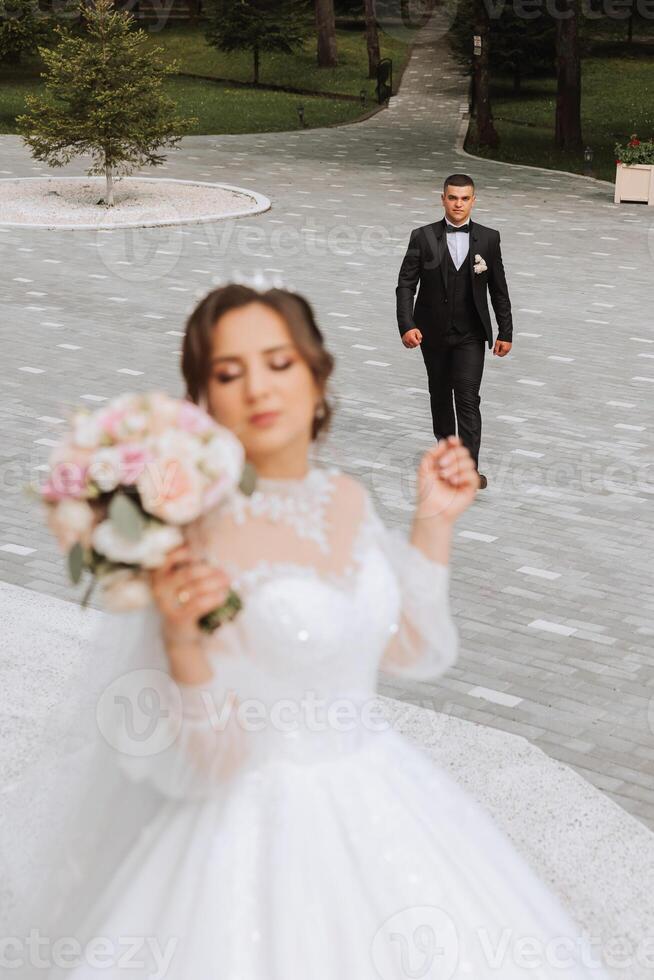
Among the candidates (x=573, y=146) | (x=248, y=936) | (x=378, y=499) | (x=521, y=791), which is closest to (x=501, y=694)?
(x=521, y=791)

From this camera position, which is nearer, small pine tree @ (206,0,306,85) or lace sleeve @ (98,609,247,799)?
lace sleeve @ (98,609,247,799)

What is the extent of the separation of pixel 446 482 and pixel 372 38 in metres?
49.4

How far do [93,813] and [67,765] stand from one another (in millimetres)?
294

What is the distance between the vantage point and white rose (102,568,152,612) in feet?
10.0

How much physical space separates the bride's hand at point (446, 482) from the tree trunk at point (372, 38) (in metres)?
47.5

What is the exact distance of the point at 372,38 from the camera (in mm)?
50188

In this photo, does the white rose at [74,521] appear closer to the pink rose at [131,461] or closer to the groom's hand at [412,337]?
the pink rose at [131,461]

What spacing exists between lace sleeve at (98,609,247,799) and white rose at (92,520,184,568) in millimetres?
440

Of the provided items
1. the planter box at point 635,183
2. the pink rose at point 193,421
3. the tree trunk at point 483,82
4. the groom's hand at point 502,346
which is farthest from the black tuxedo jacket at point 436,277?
the tree trunk at point 483,82

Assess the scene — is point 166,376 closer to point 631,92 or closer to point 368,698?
point 368,698

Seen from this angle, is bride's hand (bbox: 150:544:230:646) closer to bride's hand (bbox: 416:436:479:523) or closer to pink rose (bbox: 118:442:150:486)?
pink rose (bbox: 118:442:150:486)


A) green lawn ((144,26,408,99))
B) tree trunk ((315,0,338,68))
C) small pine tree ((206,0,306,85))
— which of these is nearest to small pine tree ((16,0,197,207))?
→ small pine tree ((206,0,306,85))

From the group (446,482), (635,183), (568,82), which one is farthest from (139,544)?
(568,82)

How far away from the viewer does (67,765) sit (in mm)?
4125
